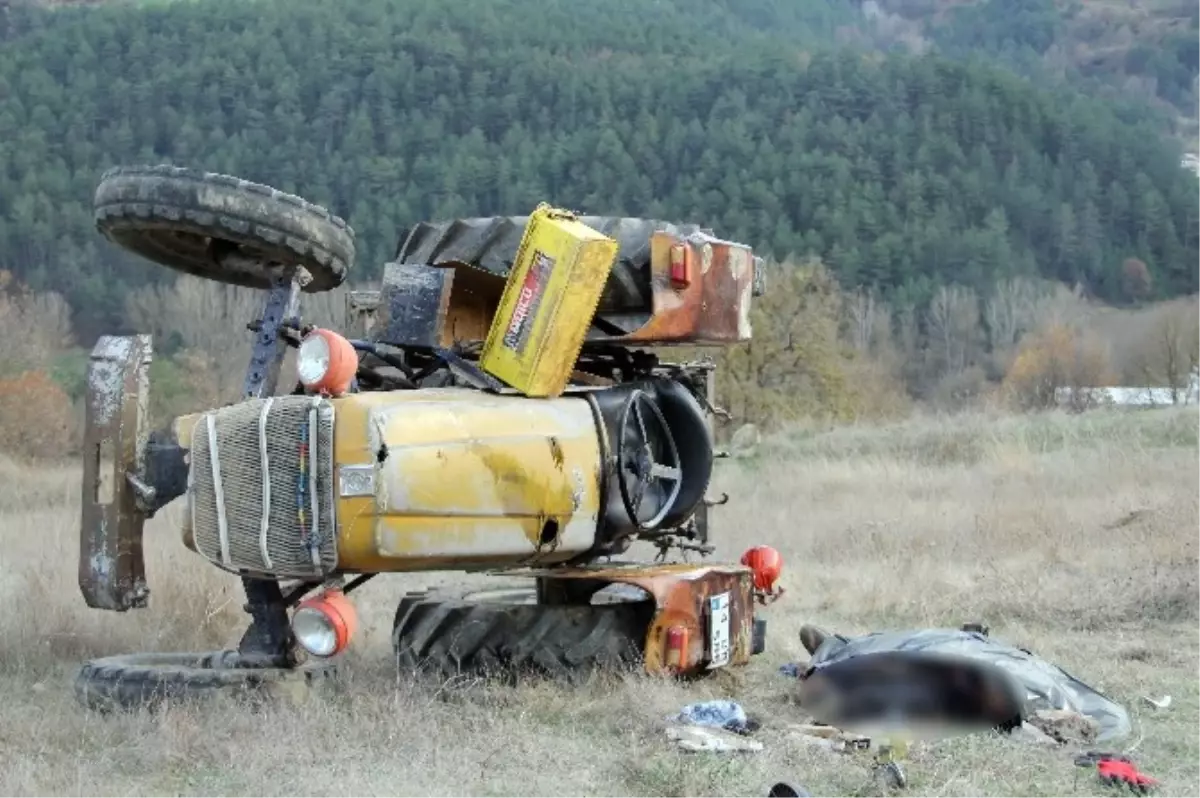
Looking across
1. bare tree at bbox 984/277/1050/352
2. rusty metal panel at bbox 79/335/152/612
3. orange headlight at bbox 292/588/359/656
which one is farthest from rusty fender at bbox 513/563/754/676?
bare tree at bbox 984/277/1050/352

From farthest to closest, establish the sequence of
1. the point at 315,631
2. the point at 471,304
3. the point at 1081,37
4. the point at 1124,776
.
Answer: the point at 1081,37
the point at 471,304
the point at 315,631
the point at 1124,776

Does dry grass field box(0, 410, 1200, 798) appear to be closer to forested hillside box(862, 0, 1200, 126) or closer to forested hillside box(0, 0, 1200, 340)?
forested hillside box(0, 0, 1200, 340)

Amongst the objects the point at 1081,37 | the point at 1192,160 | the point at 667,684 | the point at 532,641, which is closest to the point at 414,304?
the point at 532,641

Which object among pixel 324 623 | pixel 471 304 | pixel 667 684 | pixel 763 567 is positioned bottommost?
pixel 667 684

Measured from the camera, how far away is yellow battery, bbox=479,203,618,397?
653 cm

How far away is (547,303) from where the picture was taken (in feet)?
21.5

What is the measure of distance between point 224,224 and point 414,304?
103cm

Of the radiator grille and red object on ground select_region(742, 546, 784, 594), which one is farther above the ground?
the radiator grille

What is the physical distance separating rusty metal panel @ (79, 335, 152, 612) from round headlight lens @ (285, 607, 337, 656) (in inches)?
37.2

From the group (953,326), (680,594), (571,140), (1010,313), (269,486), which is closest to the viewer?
(269,486)

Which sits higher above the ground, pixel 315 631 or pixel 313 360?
pixel 313 360

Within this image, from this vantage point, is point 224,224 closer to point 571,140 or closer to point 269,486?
point 269,486

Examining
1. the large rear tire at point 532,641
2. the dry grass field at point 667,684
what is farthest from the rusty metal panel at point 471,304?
the dry grass field at point 667,684

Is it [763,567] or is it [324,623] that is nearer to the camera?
[324,623]
